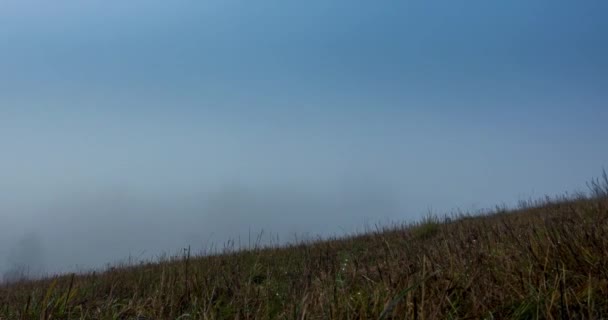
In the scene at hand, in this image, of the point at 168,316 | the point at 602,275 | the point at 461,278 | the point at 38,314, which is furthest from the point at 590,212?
the point at 38,314

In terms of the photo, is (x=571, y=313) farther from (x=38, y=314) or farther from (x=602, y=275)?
(x=38, y=314)

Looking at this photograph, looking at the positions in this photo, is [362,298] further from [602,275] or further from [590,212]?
[590,212]

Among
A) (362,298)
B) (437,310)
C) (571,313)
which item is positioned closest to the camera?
(437,310)

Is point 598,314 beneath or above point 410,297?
beneath

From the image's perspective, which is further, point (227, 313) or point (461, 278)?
point (227, 313)

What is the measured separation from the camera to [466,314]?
2395 millimetres

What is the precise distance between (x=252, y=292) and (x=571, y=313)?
2.28m

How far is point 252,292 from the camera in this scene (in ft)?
12.0

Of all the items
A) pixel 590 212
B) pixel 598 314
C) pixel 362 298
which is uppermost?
pixel 590 212

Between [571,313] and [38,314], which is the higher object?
[38,314]

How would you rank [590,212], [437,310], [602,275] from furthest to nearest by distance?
[590,212]
[602,275]
[437,310]

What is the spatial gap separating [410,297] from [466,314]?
340 mm

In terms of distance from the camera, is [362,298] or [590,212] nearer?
[362,298]

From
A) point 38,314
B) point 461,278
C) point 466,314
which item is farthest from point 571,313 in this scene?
point 38,314
